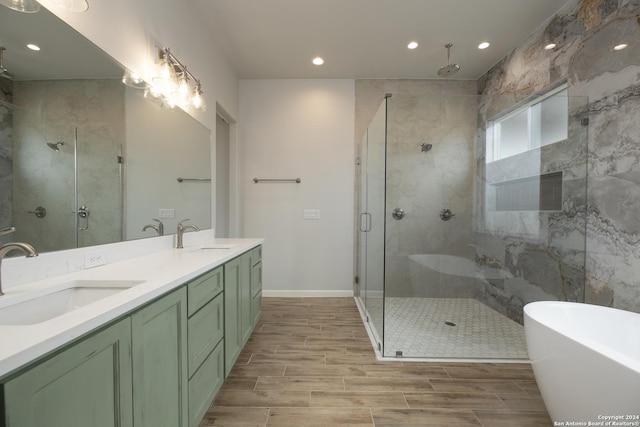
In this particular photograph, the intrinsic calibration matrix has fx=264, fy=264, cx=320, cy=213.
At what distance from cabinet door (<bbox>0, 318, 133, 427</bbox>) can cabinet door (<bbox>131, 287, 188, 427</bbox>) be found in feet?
0.14

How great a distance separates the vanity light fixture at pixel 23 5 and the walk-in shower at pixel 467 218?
2088mm

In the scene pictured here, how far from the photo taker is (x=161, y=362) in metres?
0.95

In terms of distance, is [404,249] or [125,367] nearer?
[125,367]

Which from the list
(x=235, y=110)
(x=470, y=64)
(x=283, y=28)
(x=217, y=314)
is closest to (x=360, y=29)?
(x=283, y=28)

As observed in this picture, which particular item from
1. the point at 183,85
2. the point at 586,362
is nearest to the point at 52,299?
the point at 183,85

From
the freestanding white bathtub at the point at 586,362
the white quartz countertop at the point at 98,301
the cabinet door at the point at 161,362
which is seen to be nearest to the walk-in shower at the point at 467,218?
the freestanding white bathtub at the point at 586,362

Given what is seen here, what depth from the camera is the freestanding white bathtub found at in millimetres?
997

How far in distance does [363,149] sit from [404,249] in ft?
4.19

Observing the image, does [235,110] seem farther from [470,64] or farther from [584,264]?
[584,264]

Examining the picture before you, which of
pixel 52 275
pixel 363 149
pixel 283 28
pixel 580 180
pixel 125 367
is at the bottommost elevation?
pixel 125 367

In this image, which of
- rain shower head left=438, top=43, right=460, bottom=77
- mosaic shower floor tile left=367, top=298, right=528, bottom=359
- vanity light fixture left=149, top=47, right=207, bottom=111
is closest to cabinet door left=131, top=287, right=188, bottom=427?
vanity light fixture left=149, top=47, right=207, bottom=111

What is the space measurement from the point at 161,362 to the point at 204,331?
348 millimetres

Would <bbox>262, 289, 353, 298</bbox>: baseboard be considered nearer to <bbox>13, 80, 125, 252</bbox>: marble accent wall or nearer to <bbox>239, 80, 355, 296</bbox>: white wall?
<bbox>239, 80, 355, 296</bbox>: white wall

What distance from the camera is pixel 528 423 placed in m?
1.40
